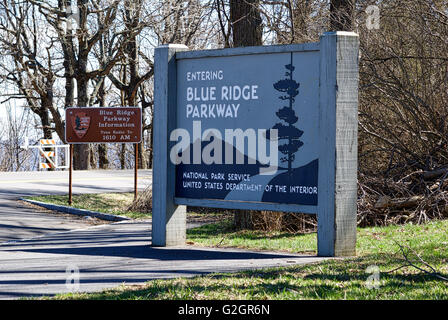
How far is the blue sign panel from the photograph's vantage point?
9766mm

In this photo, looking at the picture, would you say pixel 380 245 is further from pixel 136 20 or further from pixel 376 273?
pixel 136 20

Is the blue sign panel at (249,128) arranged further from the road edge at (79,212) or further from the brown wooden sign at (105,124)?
the brown wooden sign at (105,124)

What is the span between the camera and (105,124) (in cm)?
1911

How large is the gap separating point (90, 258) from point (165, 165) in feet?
5.94

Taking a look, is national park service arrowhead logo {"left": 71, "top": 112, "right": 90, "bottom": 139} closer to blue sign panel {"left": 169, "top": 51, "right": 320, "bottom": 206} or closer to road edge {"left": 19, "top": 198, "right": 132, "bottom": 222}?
road edge {"left": 19, "top": 198, "right": 132, "bottom": 222}

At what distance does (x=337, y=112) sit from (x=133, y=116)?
Result: 411 inches

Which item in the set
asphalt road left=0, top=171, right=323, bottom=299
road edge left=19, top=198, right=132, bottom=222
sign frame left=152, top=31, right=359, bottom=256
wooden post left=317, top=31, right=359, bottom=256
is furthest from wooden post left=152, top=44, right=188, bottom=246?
road edge left=19, top=198, right=132, bottom=222

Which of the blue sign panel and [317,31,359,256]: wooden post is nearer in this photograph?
[317,31,359,256]: wooden post

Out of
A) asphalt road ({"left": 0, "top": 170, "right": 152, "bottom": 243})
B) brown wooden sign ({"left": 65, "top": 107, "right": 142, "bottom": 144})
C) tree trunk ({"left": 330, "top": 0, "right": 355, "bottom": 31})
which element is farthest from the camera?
brown wooden sign ({"left": 65, "top": 107, "right": 142, "bottom": 144})

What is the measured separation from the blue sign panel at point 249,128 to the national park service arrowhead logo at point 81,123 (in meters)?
8.68

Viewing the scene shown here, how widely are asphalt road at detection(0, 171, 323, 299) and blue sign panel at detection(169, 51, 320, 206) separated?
95 cm

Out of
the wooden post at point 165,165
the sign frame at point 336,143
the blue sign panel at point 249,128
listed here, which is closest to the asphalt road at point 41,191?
the wooden post at point 165,165

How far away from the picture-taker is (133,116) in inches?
753


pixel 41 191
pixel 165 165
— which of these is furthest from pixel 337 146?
pixel 41 191
